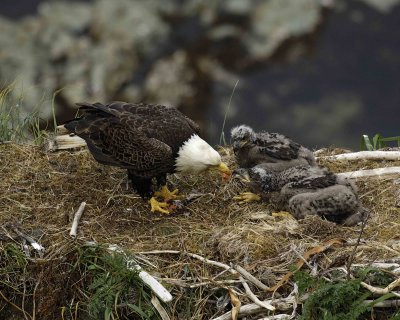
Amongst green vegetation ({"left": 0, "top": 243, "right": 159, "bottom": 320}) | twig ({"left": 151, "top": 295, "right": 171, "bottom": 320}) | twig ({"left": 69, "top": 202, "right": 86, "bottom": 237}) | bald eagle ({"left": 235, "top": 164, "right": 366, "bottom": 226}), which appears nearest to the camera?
twig ({"left": 151, "top": 295, "right": 171, "bottom": 320})

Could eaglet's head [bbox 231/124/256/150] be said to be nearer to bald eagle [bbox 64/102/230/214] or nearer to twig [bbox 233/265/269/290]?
bald eagle [bbox 64/102/230/214]

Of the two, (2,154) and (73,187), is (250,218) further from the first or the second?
(2,154)

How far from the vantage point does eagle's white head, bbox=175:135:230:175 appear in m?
6.82

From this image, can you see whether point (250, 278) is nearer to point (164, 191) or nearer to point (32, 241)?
point (32, 241)

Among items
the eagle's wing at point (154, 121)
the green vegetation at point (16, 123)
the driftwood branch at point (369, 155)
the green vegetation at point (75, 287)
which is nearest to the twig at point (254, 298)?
the green vegetation at point (75, 287)

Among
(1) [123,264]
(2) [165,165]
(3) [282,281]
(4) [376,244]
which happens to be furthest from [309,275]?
(2) [165,165]

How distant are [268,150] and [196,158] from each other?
0.56 metres

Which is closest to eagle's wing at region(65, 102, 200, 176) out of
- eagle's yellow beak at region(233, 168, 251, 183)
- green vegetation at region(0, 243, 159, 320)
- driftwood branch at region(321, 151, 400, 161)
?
eagle's yellow beak at region(233, 168, 251, 183)

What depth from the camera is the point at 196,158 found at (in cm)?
681

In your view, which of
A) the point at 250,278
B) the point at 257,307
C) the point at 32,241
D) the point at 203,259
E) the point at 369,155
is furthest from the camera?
the point at 369,155

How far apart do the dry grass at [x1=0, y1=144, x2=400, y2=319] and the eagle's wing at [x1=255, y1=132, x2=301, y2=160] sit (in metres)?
0.34

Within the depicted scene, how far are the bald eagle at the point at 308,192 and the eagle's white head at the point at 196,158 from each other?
26 centimetres

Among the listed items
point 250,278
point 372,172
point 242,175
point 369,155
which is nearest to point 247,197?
point 242,175

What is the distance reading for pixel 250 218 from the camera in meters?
6.68
